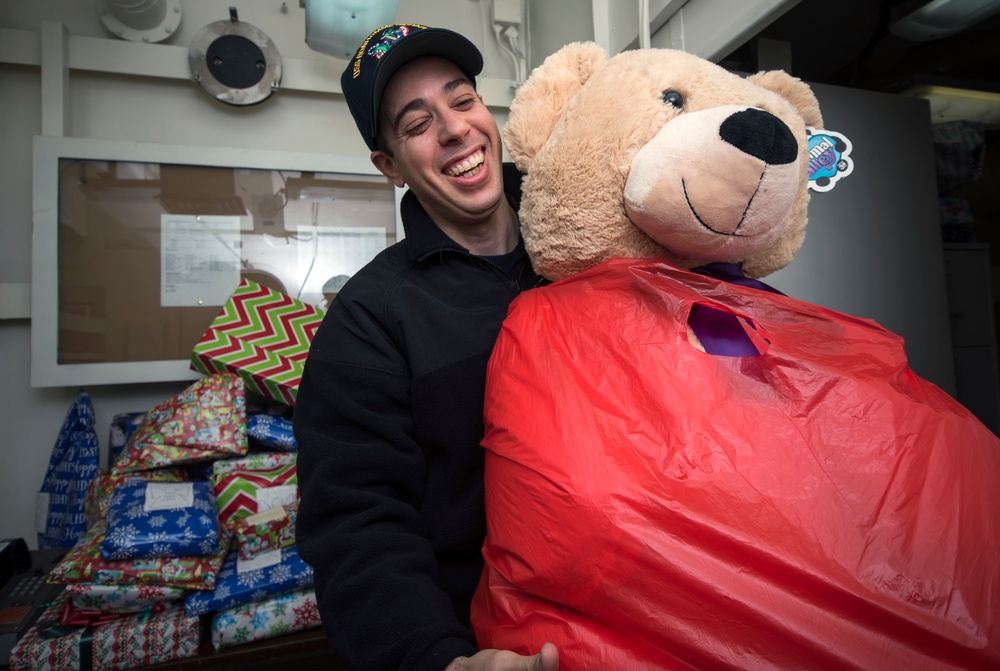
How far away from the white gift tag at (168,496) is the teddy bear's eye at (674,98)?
1.35 metres

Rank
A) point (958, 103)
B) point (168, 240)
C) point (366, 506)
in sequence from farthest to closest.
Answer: point (168, 240) < point (958, 103) < point (366, 506)

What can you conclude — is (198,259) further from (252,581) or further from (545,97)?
(545,97)

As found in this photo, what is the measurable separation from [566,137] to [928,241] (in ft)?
3.41

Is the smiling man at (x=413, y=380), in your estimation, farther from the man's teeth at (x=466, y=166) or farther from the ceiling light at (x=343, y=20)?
the ceiling light at (x=343, y=20)

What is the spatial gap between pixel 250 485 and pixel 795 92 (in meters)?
1.46

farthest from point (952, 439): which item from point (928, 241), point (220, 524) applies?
point (220, 524)

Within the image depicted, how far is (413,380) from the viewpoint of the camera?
75 centimetres

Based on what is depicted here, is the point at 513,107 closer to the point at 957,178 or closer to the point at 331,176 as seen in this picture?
the point at 331,176

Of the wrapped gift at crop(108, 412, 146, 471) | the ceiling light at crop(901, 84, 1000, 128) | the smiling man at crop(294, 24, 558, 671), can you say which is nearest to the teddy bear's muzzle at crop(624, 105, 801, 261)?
the smiling man at crop(294, 24, 558, 671)

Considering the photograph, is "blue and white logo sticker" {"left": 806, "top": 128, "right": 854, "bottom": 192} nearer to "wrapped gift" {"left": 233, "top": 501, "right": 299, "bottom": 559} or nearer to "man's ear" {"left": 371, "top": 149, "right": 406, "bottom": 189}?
"man's ear" {"left": 371, "top": 149, "right": 406, "bottom": 189}

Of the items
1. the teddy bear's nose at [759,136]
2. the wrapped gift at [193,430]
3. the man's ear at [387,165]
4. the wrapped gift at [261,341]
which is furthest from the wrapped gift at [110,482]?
the teddy bear's nose at [759,136]

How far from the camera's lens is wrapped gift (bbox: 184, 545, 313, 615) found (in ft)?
4.14

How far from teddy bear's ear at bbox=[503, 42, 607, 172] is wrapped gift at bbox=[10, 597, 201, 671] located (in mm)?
1281

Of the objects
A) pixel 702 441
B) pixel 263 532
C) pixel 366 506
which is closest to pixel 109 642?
pixel 263 532
